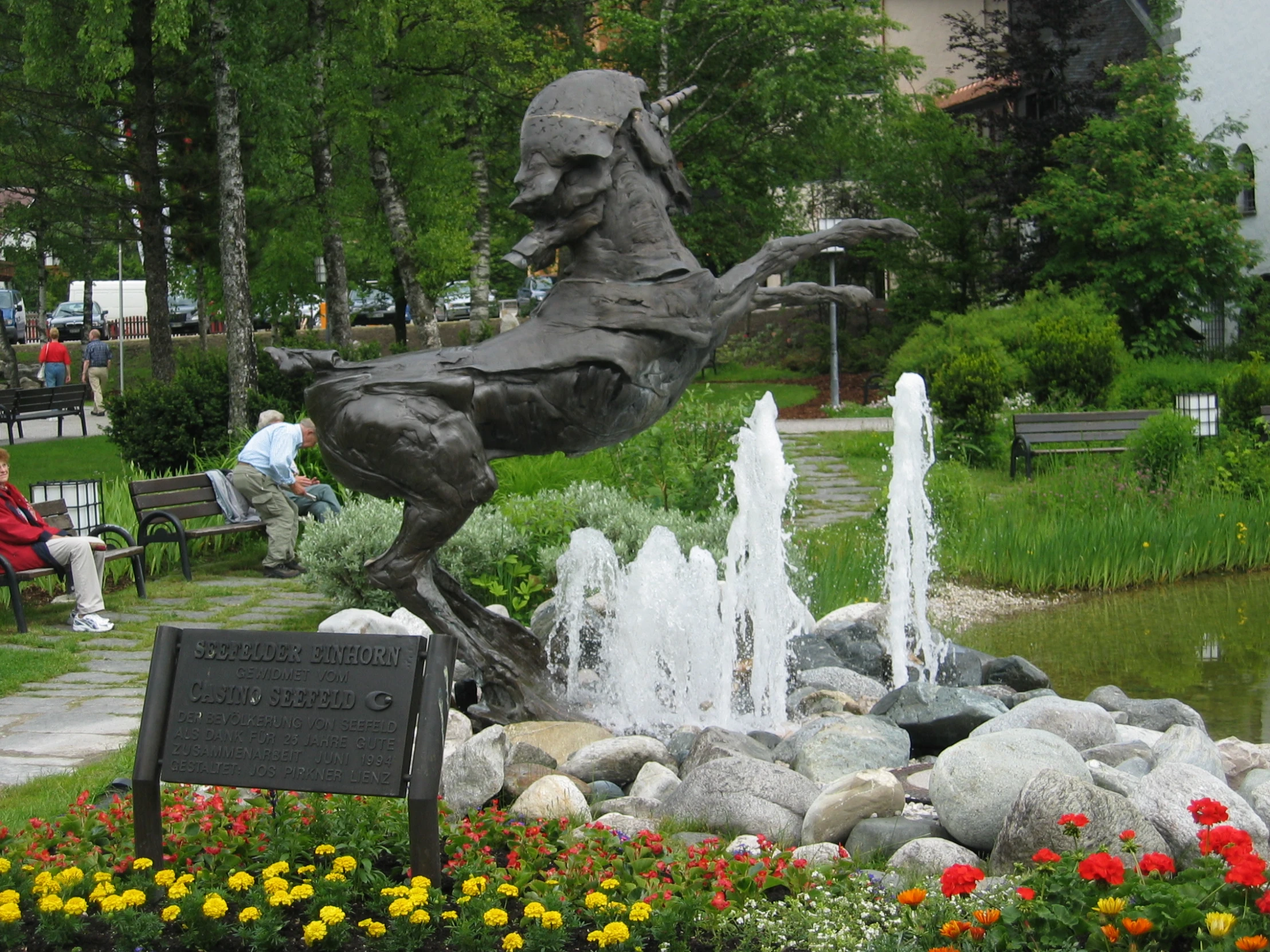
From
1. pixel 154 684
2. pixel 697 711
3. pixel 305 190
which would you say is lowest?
pixel 697 711

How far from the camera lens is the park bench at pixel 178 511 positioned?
11.5 meters

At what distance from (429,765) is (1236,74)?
25.8m

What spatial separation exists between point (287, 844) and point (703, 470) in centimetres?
654

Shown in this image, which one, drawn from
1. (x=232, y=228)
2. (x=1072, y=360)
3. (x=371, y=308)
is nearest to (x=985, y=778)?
(x=232, y=228)

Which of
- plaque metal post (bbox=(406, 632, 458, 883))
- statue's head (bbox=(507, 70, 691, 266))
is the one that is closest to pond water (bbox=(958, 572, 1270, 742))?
statue's head (bbox=(507, 70, 691, 266))

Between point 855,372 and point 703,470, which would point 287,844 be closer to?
point 703,470

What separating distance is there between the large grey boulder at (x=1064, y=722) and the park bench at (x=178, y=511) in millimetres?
7521

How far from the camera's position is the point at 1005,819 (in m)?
4.52

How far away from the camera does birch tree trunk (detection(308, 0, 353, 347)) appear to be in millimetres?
18016

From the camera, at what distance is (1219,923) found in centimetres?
343

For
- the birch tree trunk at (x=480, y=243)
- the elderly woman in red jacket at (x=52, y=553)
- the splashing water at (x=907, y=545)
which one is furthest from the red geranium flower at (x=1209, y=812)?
the birch tree trunk at (x=480, y=243)

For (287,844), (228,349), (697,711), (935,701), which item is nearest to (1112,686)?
(935,701)

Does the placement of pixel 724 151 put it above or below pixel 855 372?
above

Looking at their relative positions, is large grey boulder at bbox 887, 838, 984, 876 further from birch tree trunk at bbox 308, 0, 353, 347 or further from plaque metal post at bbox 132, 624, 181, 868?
birch tree trunk at bbox 308, 0, 353, 347
